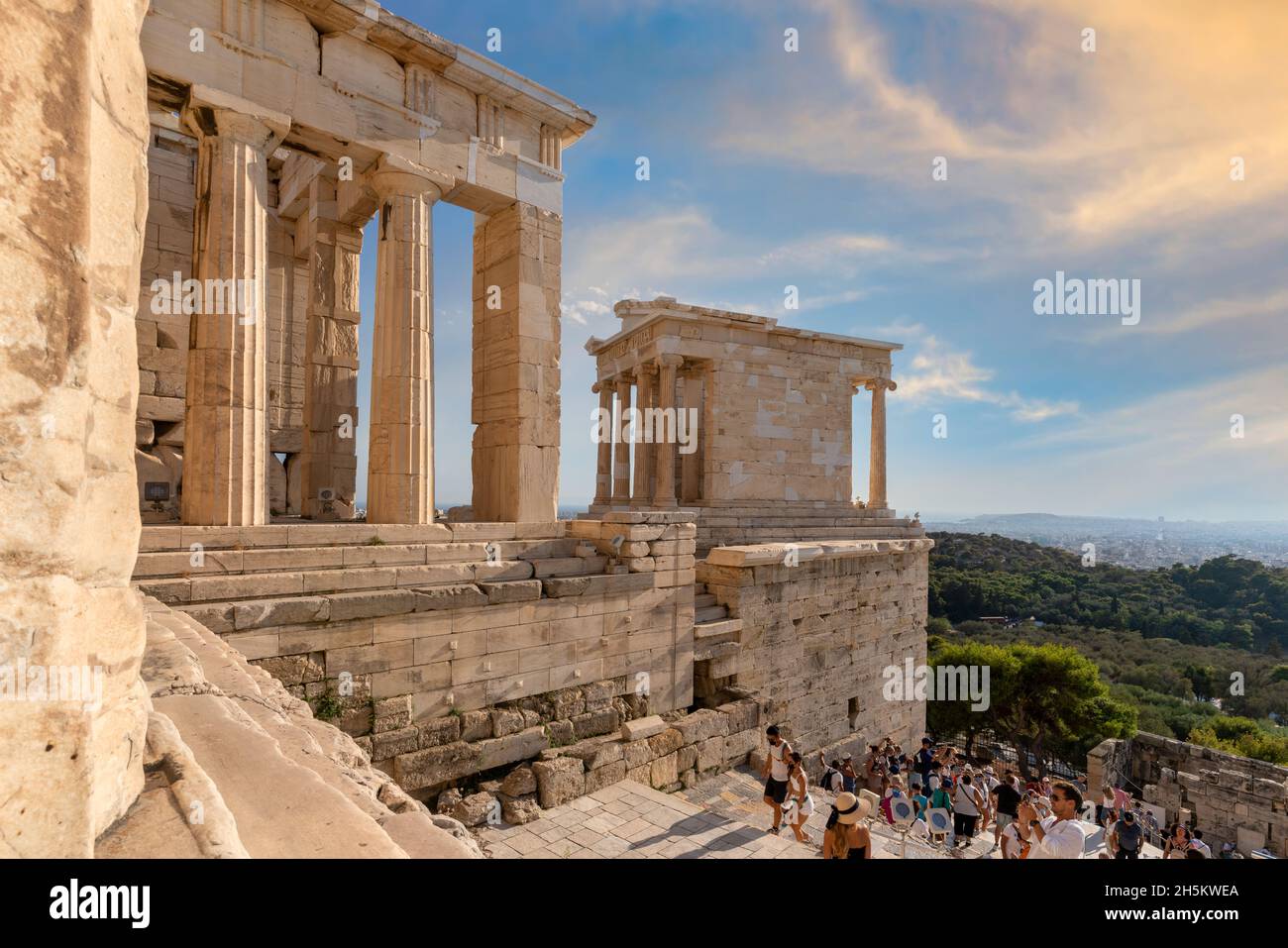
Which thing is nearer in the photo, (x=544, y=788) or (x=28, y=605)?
(x=28, y=605)

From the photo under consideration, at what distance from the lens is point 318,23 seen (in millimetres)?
9039

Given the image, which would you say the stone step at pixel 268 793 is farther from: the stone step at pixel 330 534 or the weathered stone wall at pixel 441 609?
the stone step at pixel 330 534

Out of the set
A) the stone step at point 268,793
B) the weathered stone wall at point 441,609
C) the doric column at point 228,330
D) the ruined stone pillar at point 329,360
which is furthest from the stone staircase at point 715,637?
the stone step at point 268,793

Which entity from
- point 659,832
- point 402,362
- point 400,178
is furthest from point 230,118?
point 659,832

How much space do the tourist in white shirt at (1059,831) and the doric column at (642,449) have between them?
15839mm

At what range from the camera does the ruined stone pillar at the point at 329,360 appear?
40.7 ft

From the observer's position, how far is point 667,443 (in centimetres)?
1988

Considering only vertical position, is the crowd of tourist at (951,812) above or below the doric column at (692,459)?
below

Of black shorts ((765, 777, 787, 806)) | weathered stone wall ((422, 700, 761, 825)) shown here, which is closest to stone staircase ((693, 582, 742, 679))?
weathered stone wall ((422, 700, 761, 825))
